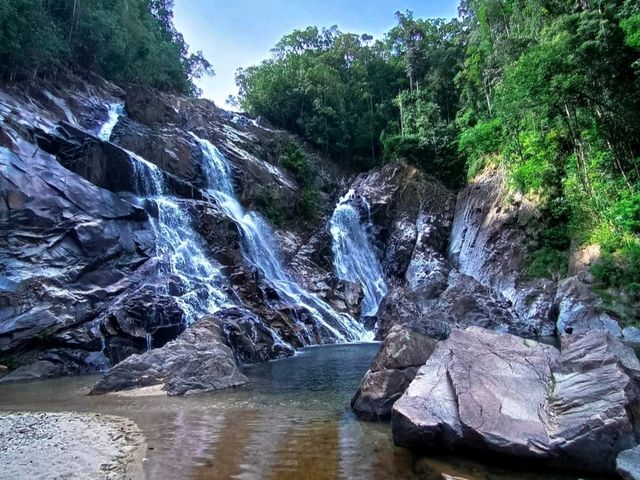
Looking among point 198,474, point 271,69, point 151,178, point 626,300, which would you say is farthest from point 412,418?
point 271,69

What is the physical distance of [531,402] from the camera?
607 cm

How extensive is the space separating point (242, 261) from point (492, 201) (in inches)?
705

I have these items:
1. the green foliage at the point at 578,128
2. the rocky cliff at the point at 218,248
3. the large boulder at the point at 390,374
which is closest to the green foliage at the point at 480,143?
the rocky cliff at the point at 218,248

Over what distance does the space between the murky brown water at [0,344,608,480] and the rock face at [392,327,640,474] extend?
0.99 feet

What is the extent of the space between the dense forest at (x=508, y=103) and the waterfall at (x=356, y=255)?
27.1ft

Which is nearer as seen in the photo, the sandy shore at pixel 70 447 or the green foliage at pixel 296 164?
the sandy shore at pixel 70 447

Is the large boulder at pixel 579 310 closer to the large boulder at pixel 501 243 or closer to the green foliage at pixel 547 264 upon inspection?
the large boulder at pixel 501 243

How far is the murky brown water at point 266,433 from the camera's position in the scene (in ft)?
18.2

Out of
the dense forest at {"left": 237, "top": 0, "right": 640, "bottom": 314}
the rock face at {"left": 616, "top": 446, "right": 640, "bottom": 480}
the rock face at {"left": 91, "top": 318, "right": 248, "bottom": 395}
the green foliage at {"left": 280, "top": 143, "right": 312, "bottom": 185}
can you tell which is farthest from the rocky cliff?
the rock face at {"left": 616, "top": 446, "right": 640, "bottom": 480}

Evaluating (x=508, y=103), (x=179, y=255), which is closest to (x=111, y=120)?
(x=179, y=255)

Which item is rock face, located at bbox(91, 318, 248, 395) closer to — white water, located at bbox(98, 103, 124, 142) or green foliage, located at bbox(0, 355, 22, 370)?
green foliage, located at bbox(0, 355, 22, 370)

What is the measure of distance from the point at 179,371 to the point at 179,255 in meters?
11.8

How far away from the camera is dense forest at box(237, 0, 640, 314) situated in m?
21.3

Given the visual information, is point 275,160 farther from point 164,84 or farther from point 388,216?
point 164,84
